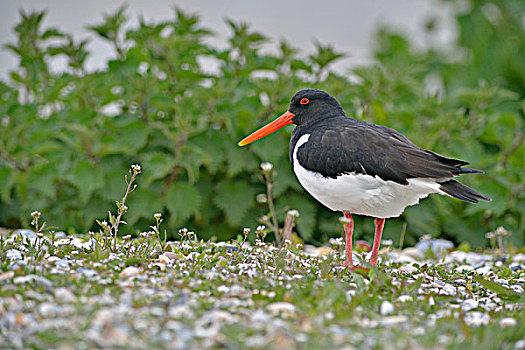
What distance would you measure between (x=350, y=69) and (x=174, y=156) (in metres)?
2.64

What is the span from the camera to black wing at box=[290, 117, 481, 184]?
3994 mm

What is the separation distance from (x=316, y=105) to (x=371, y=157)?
3.36ft

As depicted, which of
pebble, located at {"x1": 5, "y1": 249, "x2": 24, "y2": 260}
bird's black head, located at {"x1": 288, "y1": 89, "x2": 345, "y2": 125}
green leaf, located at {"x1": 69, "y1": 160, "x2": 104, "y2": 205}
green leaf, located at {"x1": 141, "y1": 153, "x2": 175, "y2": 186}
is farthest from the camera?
green leaf, located at {"x1": 69, "y1": 160, "x2": 104, "y2": 205}

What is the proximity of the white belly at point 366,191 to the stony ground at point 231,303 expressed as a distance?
0.44 meters

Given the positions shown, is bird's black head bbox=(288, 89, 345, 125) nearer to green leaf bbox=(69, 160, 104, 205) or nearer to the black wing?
the black wing

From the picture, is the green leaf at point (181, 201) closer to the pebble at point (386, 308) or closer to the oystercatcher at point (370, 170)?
the oystercatcher at point (370, 170)

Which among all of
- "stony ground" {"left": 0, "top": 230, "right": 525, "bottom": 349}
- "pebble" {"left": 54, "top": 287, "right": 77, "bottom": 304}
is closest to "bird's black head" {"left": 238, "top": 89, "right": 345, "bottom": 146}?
"stony ground" {"left": 0, "top": 230, "right": 525, "bottom": 349}

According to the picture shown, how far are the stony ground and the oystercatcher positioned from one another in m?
0.48

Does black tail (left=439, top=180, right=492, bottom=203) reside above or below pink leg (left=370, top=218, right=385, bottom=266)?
above

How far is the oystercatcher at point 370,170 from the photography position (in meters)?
3.99

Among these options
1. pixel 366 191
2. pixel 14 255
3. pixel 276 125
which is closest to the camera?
pixel 14 255

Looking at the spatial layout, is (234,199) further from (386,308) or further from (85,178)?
(386,308)

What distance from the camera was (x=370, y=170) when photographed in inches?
159

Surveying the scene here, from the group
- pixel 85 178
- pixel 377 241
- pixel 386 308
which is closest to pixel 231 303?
pixel 386 308
